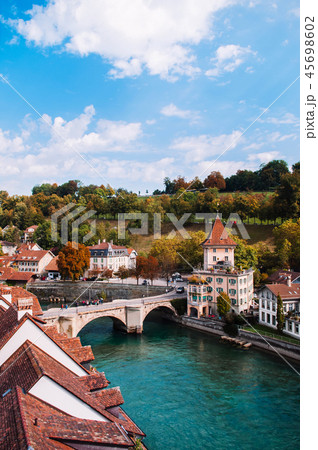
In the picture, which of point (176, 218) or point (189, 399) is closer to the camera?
point (189, 399)

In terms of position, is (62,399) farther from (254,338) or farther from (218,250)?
(218,250)

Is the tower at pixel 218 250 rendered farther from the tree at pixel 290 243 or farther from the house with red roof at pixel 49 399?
the house with red roof at pixel 49 399

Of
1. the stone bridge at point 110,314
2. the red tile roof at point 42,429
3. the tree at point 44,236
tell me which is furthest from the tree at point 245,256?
the tree at point 44,236

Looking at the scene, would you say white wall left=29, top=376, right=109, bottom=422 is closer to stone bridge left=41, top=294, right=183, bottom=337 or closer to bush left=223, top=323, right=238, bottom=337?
stone bridge left=41, top=294, right=183, bottom=337

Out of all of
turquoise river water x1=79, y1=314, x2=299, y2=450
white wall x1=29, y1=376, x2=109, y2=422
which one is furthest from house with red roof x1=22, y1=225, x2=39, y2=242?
white wall x1=29, y1=376, x2=109, y2=422

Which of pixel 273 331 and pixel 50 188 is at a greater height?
pixel 50 188
